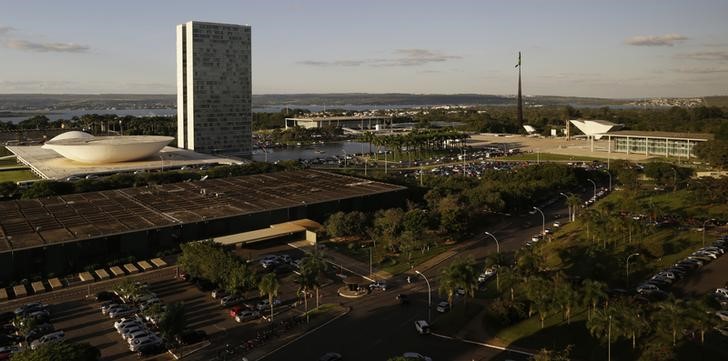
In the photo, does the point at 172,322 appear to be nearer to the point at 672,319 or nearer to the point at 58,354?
the point at 58,354

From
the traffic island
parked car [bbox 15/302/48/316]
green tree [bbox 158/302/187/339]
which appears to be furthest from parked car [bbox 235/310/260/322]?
parked car [bbox 15/302/48/316]

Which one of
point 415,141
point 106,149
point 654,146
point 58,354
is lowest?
point 58,354

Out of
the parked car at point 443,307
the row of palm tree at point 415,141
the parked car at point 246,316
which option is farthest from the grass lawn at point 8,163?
the parked car at point 443,307

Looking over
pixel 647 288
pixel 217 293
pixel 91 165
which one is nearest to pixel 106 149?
pixel 91 165

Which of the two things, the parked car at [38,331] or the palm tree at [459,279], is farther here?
the palm tree at [459,279]

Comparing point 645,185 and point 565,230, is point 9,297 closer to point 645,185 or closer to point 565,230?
point 565,230

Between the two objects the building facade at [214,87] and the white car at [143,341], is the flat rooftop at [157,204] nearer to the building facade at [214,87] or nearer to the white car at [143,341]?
the white car at [143,341]
